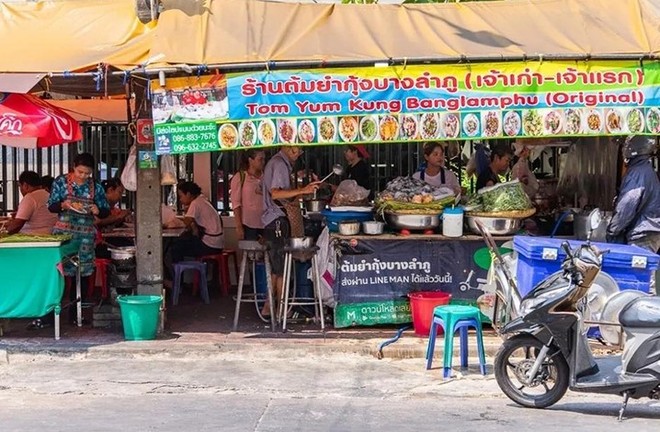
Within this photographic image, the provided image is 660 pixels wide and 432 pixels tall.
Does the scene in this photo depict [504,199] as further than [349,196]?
No

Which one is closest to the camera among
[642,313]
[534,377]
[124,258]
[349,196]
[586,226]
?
[642,313]

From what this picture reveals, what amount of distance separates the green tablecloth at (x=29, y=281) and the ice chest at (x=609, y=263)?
15.1ft

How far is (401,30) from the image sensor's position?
8.80m

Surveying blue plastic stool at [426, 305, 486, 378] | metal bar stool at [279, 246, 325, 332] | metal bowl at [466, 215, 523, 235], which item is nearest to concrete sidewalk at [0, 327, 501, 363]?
metal bar stool at [279, 246, 325, 332]

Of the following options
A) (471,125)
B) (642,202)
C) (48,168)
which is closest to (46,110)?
(471,125)

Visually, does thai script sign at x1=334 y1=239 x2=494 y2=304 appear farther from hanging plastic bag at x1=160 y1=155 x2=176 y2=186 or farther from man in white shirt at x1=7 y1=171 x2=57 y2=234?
man in white shirt at x1=7 y1=171 x2=57 y2=234

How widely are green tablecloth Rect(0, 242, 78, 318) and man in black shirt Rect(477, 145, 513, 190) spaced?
519 centimetres

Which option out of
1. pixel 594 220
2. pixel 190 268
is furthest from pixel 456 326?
pixel 190 268

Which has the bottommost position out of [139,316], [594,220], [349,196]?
[139,316]

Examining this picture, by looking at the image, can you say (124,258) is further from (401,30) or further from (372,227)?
(401,30)

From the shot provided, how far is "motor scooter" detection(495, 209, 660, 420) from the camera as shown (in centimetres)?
615

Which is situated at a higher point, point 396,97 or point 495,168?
point 396,97

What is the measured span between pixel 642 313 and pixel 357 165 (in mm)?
5838

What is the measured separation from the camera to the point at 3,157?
491 inches
